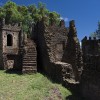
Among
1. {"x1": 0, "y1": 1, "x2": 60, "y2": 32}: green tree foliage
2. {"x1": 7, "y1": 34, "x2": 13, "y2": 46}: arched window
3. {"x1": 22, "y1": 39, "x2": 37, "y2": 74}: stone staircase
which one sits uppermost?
{"x1": 0, "y1": 1, "x2": 60, "y2": 32}: green tree foliage

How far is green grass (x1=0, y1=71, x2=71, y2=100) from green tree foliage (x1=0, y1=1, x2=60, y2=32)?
27.5m

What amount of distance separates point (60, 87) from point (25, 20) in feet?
109

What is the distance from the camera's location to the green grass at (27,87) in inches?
848

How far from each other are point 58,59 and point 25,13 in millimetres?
28485

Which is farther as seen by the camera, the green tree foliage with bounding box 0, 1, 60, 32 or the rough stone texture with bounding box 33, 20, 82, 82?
the green tree foliage with bounding box 0, 1, 60, 32

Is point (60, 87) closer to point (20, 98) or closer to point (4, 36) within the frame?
point (20, 98)

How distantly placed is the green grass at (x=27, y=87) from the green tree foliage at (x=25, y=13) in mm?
27466

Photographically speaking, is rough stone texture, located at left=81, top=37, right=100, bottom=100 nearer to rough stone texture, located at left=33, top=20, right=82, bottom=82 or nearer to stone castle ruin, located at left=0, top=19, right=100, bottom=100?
stone castle ruin, located at left=0, top=19, right=100, bottom=100

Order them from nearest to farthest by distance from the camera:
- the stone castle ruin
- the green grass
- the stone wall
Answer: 1. the green grass
2. the stone castle ruin
3. the stone wall

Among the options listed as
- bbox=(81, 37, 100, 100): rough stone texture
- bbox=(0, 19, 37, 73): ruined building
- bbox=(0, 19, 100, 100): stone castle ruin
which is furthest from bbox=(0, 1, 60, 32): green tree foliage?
bbox=(81, 37, 100, 100): rough stone texture

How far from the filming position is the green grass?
70.7ft

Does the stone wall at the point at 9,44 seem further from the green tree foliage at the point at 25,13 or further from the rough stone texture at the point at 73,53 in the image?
the green tree foliage at the point at 25,13

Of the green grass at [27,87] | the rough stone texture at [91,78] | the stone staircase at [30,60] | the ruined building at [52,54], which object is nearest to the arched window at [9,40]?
the ruined building at [52,54]

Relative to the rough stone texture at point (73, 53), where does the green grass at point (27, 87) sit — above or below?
below
